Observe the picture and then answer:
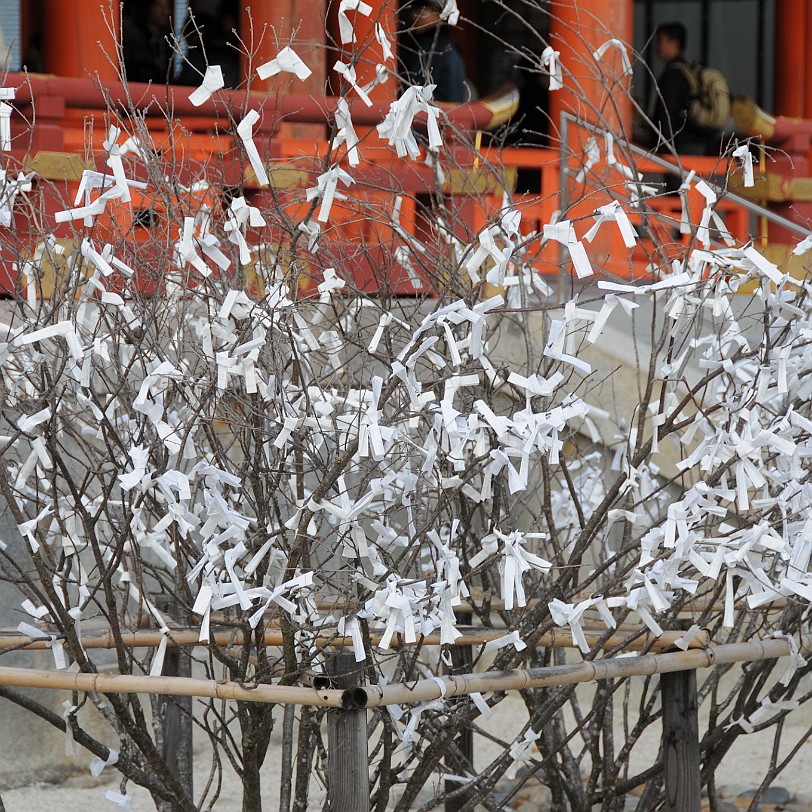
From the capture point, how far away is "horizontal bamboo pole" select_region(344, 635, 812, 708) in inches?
100

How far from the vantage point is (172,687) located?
8.64 feet

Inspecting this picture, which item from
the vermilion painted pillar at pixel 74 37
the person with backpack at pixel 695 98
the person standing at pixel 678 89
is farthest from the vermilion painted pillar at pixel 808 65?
the vermilion painted pillar at pixel 74 37

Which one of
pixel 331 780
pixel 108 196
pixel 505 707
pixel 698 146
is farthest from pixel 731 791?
pixel 698 146

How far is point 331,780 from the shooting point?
99.7 inches

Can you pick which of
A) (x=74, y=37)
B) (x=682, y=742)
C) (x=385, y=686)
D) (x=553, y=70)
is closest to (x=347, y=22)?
(x=553, y=70)

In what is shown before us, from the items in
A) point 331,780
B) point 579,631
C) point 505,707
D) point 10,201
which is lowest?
point 505,707

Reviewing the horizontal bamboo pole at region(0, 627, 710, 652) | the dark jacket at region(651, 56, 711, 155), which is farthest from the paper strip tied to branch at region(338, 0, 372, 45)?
the dark jacket at region(651, 56, 711, 155)

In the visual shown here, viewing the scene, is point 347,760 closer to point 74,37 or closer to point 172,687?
point 172,687

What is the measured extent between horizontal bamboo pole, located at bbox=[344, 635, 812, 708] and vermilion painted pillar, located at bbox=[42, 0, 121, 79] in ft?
15.4

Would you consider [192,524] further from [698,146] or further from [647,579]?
[698,146]

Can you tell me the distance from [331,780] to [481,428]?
2.70 ft

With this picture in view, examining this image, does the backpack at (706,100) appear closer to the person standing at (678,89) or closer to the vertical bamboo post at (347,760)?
the person standing at (678,89)

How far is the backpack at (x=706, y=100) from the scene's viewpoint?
8008 millimetres

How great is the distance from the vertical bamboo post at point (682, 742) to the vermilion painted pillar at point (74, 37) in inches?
184
